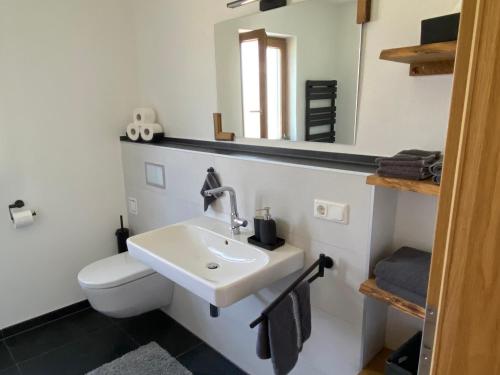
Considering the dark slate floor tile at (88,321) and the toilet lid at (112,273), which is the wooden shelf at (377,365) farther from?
the dark slate floor tile at (88,321)

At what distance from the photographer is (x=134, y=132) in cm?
251

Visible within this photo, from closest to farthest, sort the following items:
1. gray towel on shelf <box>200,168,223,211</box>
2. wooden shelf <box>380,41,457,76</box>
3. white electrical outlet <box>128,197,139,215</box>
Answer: wooden shelf <box>380,41,457,76</box>, gray towel on shelf <box>200,168,223,211</box>, white electrical outlet <box>128,197,139,215</box>

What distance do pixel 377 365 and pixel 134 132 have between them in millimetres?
2024

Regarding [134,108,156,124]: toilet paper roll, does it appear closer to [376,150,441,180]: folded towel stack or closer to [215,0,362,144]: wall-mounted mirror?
[215,0,362,144]: wall-mounted mirror

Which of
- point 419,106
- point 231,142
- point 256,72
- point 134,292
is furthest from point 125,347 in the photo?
point 419,106

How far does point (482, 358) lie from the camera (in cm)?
61

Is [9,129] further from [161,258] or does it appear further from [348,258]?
[348,258]

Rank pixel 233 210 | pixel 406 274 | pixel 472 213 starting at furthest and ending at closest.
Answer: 1. pixel 233 210
2. pixel 406 274
3. pixel 472 213

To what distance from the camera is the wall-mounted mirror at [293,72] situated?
1433 mm

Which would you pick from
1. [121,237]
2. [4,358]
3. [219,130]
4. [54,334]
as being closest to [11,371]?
[4,358]

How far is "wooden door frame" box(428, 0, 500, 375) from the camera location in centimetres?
52

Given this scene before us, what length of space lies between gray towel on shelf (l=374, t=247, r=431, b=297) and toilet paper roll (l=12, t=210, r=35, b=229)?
210 cm

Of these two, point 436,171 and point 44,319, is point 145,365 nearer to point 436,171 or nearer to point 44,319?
point 44,319

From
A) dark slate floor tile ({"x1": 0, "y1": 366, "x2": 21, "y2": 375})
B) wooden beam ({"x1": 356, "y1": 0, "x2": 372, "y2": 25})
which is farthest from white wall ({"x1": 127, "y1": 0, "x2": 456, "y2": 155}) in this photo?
dark slate floor tile ({"x1": 0, "y1": 366, "x2": 21, "y2": 375})
